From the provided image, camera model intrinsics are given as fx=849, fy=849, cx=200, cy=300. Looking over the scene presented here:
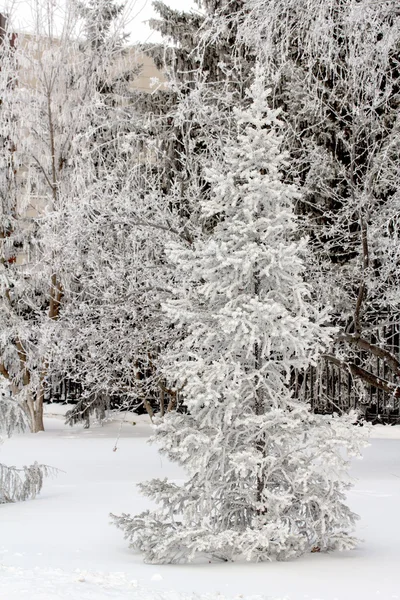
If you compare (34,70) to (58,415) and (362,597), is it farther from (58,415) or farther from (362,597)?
(362,597)

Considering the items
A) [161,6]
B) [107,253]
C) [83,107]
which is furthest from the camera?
[161,6]

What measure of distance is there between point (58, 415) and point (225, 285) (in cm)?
1553

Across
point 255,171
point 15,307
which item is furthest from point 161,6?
point 255,171

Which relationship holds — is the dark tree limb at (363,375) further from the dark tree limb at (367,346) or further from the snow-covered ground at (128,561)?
the snow-covered ground at (128,561)

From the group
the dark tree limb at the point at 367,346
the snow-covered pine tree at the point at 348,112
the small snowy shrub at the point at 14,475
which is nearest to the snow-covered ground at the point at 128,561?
the small snowy shrub at the point at 14,475

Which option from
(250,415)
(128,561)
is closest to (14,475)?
(128,561)

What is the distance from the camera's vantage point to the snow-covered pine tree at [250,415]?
5.75 meters

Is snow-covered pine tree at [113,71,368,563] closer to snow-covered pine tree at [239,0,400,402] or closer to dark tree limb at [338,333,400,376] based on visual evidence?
snow-covered pine tree at [239,0,400,402]

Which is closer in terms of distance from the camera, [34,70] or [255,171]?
[255,171]

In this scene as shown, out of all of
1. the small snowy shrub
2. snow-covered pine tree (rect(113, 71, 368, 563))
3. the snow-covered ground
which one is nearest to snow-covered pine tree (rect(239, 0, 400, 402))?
snow-covered pine tree (rect(113, 71, 368, 563))

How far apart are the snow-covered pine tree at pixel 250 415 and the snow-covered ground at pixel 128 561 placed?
23cm

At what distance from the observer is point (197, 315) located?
603cm

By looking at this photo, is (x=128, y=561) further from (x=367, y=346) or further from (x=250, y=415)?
(x=367, y=346)

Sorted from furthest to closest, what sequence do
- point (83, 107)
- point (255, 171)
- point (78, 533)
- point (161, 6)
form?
1. point (161, 6)
2. point (83, 107)
3. point (78, 533)
4. point (255, 171)
